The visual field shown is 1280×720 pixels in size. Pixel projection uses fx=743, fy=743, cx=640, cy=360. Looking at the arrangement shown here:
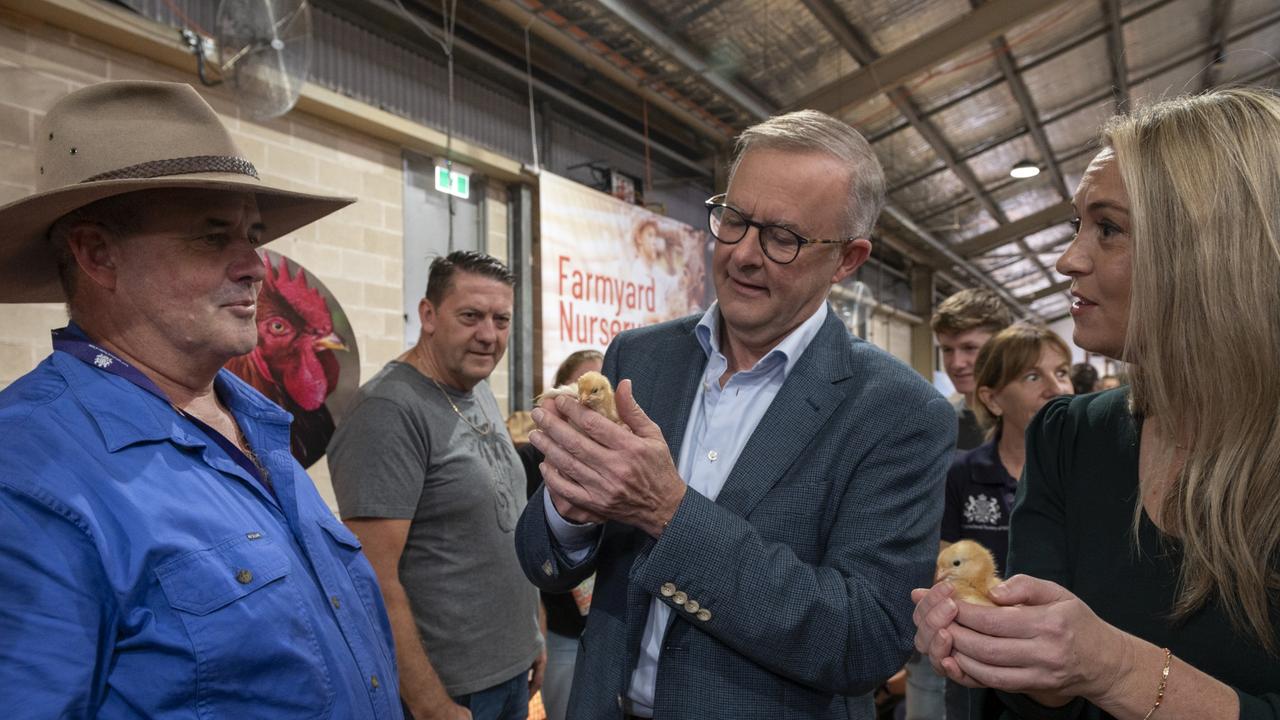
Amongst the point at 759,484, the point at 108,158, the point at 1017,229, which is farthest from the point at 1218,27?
the point at 108,158

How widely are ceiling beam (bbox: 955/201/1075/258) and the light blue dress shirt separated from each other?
41.5ft

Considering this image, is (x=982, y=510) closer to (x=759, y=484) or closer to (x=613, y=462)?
(x=759, y=484)

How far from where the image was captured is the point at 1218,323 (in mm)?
1033

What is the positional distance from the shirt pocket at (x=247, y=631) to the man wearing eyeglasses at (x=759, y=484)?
0.44 m

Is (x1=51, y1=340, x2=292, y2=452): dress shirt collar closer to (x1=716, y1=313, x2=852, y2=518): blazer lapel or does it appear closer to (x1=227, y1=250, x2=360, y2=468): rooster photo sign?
(x1=716, y1=313, x2=852, y2=518): blazer lapel

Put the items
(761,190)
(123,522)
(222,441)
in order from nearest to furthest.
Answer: (123,522) < (222,441) < (761,190)

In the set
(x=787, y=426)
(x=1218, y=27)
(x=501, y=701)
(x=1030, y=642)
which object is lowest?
(x=501, y=701)

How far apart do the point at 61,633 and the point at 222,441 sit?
1.48 ft

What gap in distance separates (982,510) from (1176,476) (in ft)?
5.58

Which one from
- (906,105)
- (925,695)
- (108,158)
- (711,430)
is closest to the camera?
(108,158)

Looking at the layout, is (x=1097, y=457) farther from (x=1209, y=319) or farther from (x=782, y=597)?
(x=782, y=597)

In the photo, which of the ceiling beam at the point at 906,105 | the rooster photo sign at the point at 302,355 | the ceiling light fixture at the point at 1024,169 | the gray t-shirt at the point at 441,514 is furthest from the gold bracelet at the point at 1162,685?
the ceiling light fixture at the point at 1024,169

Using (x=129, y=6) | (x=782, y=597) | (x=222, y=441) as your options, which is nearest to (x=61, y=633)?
(x=222, y=441)

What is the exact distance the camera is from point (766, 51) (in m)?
5.91
